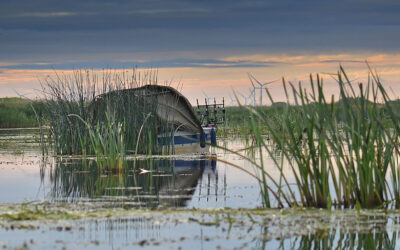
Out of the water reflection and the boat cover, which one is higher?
the boat cover

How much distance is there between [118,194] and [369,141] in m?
4.96

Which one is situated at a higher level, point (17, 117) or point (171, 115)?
point (17, 117)

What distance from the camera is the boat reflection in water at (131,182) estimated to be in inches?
460

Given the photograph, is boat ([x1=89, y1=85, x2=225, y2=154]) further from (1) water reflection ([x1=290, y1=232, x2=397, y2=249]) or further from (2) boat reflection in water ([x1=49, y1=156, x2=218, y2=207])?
(1) water reflection ([x1=290, y1=232, x2=397, y2=249])

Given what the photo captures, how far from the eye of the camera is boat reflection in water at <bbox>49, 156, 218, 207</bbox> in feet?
38.4

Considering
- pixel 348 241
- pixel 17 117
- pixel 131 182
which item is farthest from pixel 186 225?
pixel 17 117

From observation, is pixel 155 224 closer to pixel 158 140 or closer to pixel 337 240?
pixel 337 240

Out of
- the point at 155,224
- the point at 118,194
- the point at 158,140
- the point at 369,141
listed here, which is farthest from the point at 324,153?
the point at 158,140

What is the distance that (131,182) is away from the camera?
14.7m

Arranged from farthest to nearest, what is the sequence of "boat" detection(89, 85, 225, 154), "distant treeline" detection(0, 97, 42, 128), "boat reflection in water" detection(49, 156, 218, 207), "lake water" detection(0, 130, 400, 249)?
"distant treeline" detection(0, 97, 42, 128) → "boat" detection(89, 85, 225, 154) → "boat reflection in water" detection(49, 156, 218, 207) → "lake water" detection(0, 130, 400, 249)

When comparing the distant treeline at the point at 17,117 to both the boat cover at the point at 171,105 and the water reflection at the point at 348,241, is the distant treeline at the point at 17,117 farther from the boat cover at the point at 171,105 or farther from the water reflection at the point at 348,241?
the water reflection at the point at 348,241

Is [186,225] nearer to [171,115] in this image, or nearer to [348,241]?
[348,241]

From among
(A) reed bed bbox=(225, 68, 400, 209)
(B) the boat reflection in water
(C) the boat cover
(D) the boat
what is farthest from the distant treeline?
(A) reed bed bbox=(225, 68, 400, 209)

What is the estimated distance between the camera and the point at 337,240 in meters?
7.79
